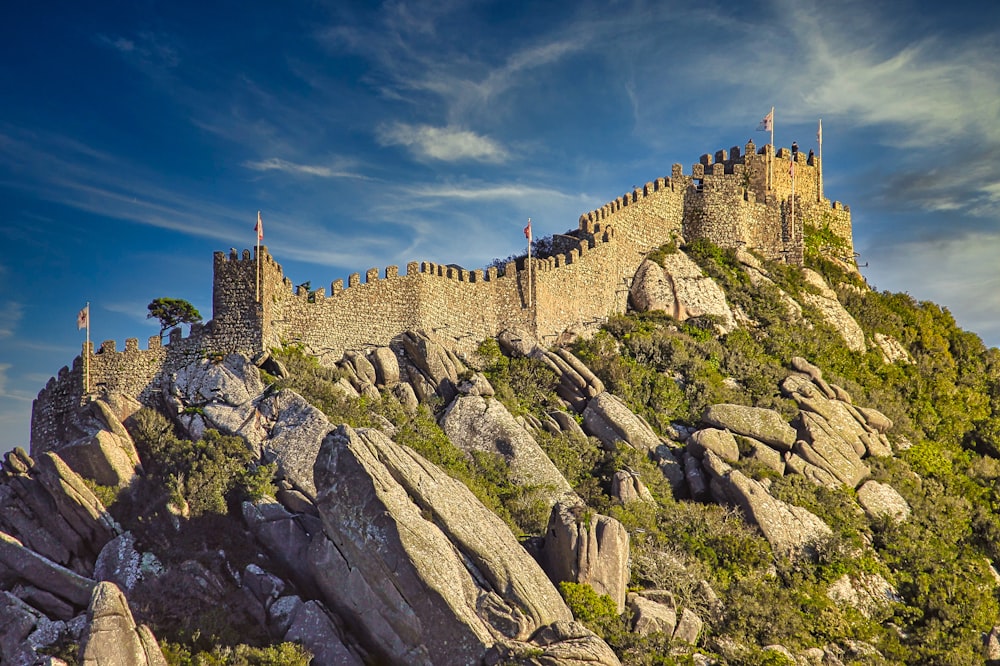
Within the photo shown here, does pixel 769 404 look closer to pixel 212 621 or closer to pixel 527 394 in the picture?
pixel 527 394

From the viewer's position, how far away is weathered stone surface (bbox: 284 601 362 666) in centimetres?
2430

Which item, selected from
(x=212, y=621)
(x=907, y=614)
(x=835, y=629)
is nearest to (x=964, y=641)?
(x=907, y=614)

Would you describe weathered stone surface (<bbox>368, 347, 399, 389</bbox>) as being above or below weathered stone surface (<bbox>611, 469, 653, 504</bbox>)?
above

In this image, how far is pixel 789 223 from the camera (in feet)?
181

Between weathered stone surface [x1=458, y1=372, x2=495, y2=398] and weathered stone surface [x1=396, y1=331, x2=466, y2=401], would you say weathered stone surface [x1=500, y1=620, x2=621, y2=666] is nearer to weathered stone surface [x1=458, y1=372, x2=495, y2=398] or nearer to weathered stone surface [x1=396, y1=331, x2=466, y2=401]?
weathered stone surface [x1=458, y1=372, x2=495, y2=398]

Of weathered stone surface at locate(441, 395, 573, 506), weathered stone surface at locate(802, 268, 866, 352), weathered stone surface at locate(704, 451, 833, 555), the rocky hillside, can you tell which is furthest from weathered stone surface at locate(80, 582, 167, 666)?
weathered stone surface at locate(802, 268, 866, 352)

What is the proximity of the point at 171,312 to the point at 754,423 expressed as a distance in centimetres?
2357

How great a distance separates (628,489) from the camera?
3384 cm

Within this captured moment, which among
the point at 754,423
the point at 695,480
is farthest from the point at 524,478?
the point at 754,423

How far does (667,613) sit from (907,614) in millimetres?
10040

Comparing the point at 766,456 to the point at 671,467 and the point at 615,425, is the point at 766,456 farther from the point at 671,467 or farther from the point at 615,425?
the point at 615,425

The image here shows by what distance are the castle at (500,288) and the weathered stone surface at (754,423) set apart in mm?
8869

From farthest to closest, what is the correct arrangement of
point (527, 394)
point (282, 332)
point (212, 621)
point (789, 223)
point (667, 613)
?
point (789, 223), point (527, 394), point (282, 332), point (667, 613), point (212, 621)

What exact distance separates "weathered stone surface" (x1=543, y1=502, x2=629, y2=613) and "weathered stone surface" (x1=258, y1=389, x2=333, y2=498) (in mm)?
7621
